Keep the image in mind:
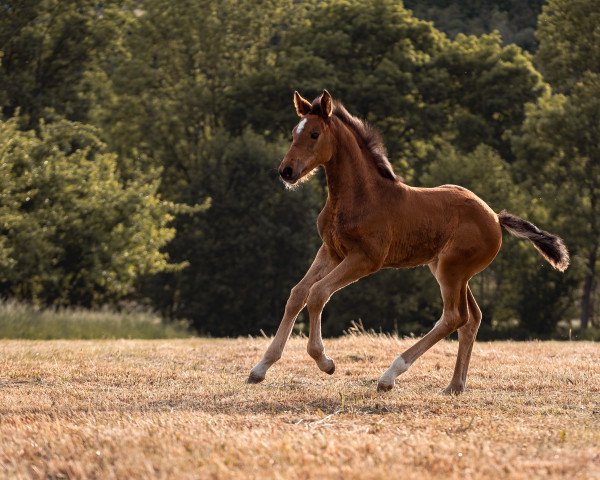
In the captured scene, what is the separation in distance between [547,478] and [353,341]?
10.3m

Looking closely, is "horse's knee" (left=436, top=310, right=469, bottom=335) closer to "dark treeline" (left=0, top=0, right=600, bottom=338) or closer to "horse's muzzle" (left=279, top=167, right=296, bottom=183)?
"horse's muzzle" (left=279, top=167, right=296, bottom=183)

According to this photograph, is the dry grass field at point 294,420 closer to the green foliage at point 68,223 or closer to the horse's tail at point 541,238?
the horse's tail at point 541,238

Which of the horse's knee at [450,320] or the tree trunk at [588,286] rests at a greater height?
the tree trunk at [588,286]

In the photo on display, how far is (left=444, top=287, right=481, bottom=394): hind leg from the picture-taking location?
1090cm

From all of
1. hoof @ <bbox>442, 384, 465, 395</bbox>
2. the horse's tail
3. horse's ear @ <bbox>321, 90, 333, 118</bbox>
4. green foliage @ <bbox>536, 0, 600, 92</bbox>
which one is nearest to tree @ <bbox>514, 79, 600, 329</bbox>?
green foliage @ <bbox>536, 0, 600, 92</bbox>

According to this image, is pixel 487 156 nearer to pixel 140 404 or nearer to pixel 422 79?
pixel 422 79

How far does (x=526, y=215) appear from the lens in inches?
1702

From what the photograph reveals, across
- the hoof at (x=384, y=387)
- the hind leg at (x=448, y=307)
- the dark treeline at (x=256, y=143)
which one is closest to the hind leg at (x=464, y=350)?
the hind leg at (x=448, y=307)

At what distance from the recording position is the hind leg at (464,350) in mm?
10898

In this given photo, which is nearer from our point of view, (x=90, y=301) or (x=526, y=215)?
(x=90, y=301)

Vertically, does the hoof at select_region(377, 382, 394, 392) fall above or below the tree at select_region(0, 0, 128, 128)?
below

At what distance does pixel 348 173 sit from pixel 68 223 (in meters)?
25.7

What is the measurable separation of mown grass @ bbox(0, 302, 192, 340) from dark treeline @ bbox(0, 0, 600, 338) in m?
3.33

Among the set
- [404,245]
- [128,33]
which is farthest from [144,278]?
[404,245]
